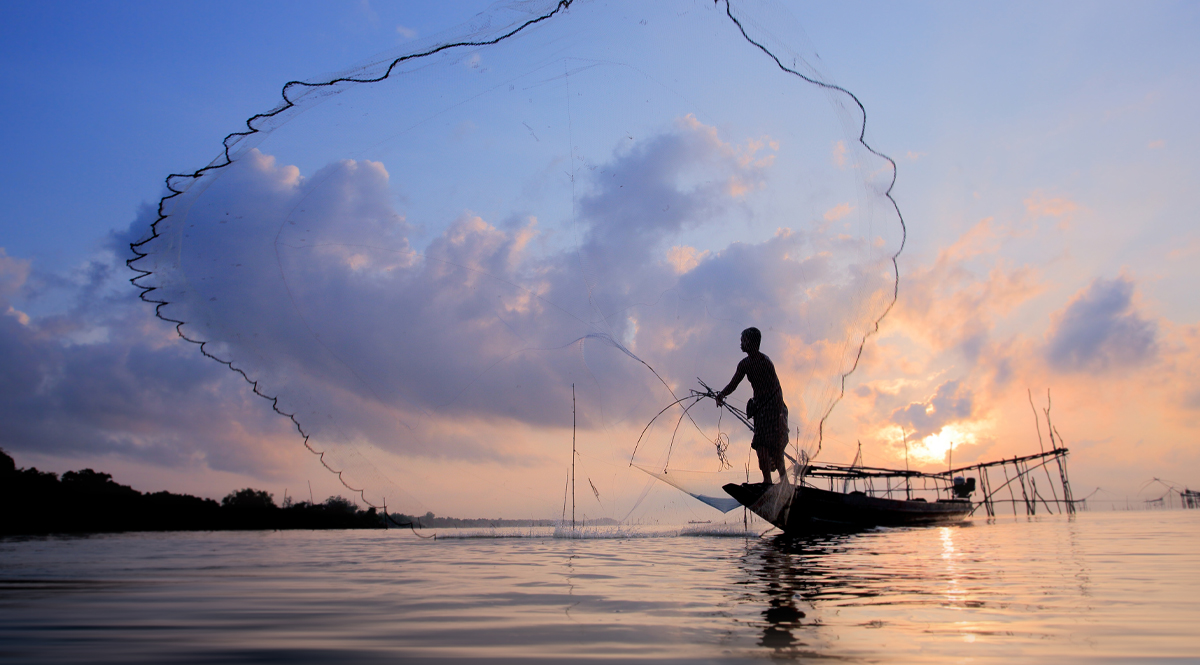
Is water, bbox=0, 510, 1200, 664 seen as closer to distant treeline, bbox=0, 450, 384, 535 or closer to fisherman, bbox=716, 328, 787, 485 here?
fisherman, bbox=716, 328, 787, 485

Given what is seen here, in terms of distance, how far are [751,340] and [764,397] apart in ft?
3.47

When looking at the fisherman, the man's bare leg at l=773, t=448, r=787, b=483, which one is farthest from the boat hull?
the fisherman

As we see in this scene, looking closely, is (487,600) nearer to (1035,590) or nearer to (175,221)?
(1035,590)

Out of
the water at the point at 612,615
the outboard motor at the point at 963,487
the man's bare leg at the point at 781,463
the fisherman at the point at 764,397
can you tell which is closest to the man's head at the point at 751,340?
the fisherman at the point at 764,397

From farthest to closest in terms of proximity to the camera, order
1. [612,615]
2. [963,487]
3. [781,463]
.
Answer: [963,487], [781,463], [612,615]

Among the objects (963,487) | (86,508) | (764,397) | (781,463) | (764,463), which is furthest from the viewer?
(86,508)

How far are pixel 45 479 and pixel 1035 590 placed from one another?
8763cm

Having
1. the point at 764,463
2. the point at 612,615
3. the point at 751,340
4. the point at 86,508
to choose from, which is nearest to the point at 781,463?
the point at 764,463

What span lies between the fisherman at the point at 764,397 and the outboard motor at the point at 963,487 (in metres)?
27.0

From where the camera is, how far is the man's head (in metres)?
12.0

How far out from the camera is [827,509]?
17.7m

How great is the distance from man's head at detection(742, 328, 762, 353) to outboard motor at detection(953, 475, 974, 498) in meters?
27.8

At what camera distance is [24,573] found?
6332 millimetres

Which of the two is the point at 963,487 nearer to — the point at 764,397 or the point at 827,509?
the point at 827,509
